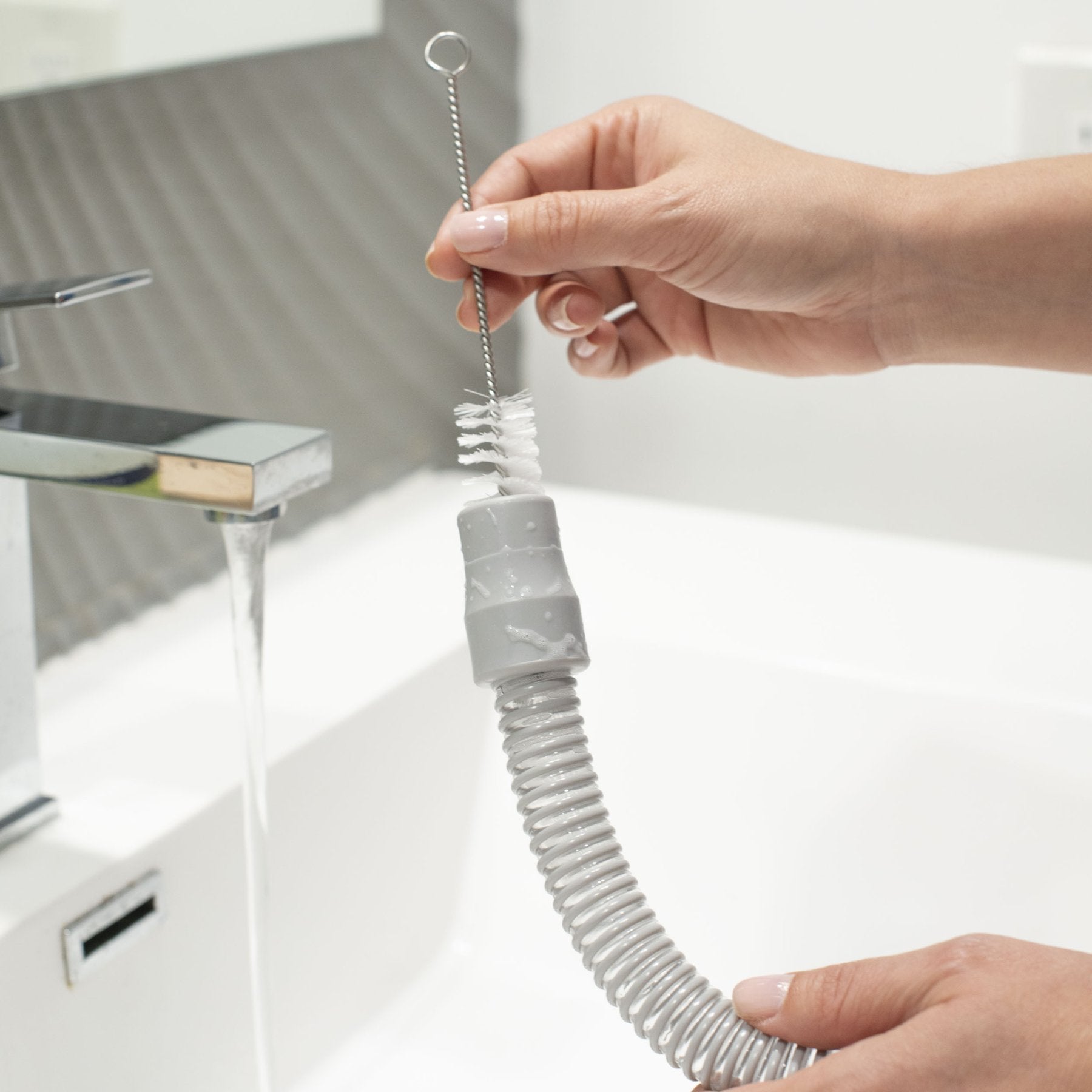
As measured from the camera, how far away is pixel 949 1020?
0.31m

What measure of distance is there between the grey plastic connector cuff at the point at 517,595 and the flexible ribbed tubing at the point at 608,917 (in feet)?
0.04

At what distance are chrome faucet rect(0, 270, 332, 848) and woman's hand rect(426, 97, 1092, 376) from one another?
0.09 meters

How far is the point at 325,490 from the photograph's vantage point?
2.48 feet

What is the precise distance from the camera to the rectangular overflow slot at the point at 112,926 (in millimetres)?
423

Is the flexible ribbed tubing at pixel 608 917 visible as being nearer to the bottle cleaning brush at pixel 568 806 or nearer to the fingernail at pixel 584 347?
the bottle cleaning brush at pixel 568 806

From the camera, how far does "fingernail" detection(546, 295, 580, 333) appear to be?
52 cm

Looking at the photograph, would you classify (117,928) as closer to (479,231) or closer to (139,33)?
(479,231)

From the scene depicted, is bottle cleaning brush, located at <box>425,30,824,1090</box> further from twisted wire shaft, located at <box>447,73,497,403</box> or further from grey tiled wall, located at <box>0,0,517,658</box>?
grey tiled wall, located at <box>0,0,517,658</box>

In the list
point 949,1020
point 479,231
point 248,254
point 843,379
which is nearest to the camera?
point 949,1020

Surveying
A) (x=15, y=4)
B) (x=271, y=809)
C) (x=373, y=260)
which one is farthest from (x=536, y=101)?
(x=271, y=809)

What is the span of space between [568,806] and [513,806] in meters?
0.29

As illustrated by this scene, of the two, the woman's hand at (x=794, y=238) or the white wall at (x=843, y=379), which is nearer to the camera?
the woman's hand at (x=794, y=238)

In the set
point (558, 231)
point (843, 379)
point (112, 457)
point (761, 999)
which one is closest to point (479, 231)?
point (558, 231)

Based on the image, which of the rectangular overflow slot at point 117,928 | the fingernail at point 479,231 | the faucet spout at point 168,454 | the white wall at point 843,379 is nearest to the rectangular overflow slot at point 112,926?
the rectangular overflow slot at point 117,928
